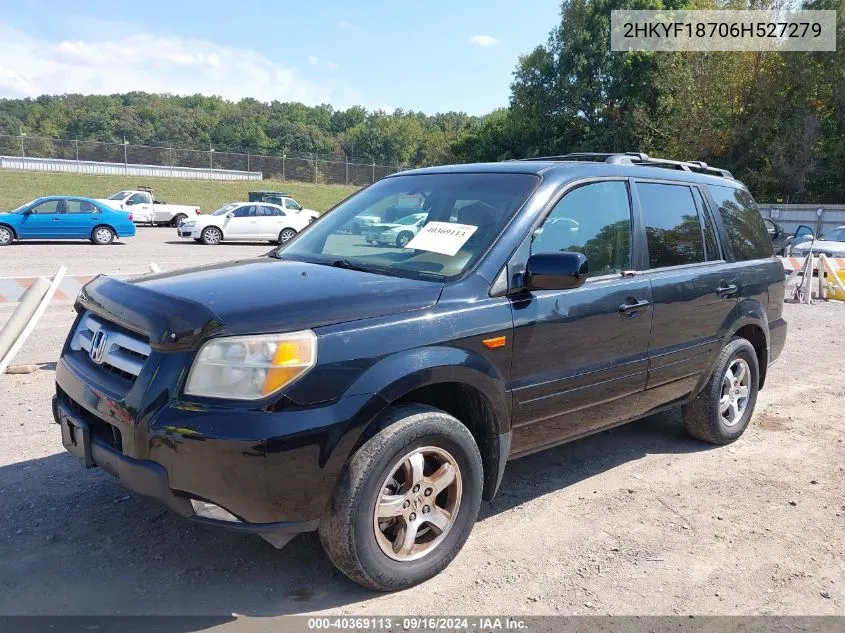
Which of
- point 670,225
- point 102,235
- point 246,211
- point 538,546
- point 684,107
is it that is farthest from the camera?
point 684,107

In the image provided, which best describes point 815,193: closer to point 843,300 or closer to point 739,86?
point 739,86

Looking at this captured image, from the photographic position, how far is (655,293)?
4191 mm

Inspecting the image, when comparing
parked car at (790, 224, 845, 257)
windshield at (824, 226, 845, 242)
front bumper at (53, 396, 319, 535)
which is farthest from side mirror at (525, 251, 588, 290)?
windshield at (824, 226, 845, 242)

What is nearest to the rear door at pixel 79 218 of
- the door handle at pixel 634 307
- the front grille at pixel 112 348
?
the front grille at pixel 112 348

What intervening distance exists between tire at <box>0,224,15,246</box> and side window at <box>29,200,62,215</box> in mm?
811

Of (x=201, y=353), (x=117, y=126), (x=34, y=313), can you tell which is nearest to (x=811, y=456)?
(x=201, y=353)

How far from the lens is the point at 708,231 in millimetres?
4852

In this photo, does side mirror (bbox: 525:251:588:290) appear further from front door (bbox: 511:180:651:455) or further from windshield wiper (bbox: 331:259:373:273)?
windshield wiper (bbox: 331:259:373:273)

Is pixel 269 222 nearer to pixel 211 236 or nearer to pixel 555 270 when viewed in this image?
pixel 211 236

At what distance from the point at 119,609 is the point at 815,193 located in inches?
1526

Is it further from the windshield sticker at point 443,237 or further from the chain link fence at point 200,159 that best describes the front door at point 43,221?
the chain link fence at point 200,159

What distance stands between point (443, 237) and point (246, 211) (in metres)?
22.6

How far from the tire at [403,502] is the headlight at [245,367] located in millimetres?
458

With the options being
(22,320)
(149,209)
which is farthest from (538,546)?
(149,209)
